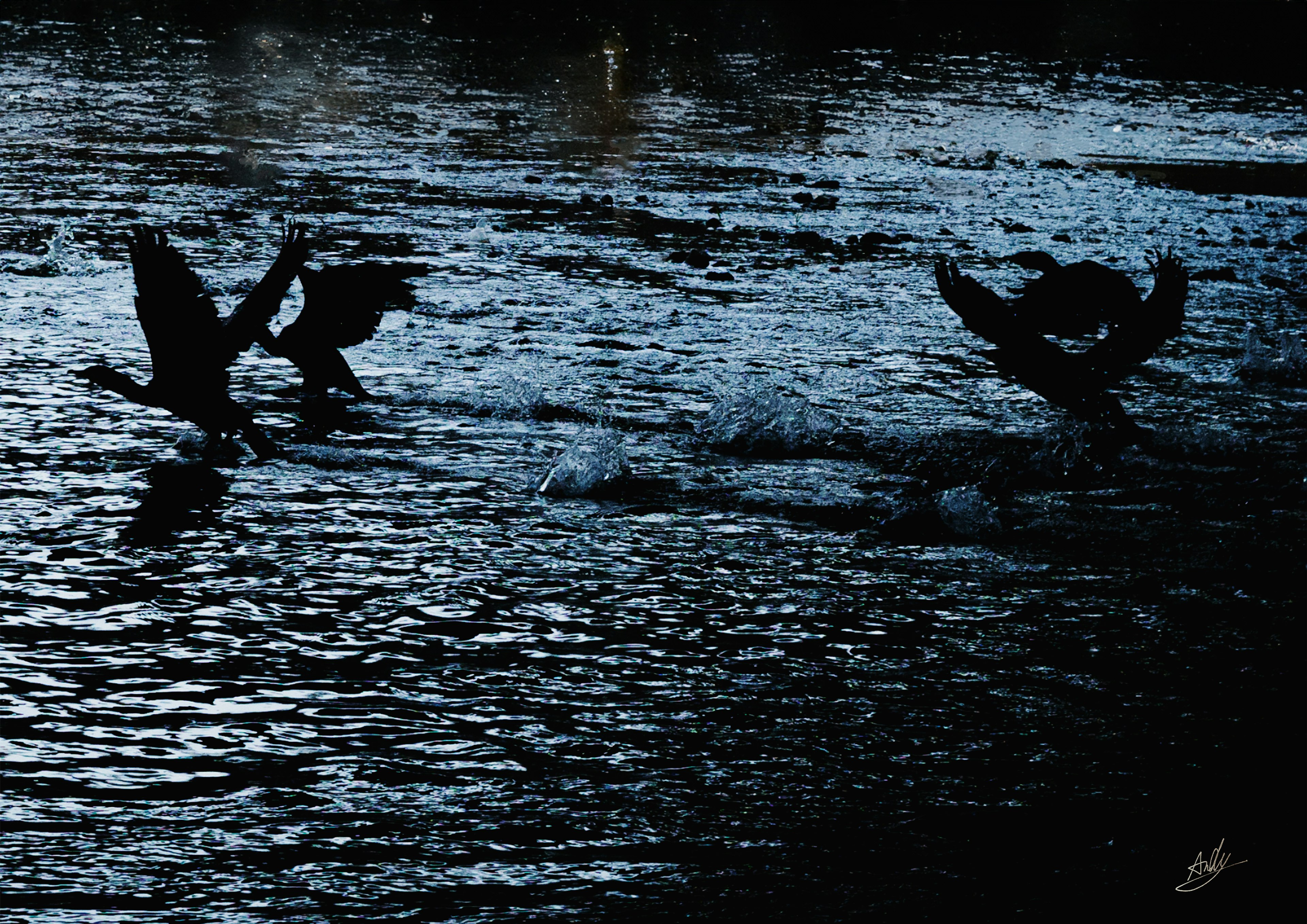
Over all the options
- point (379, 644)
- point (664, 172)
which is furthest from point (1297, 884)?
point (664, 172)

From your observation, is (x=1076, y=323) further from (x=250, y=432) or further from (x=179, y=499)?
(x=179, y=499)

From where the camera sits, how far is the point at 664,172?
15508 millimetres

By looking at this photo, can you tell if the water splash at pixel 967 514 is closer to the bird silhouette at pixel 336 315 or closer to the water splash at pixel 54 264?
the bird silhouette at pixel 336 315

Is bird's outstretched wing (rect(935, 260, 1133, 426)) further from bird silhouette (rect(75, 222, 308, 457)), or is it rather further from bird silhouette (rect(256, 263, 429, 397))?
bird silhouette (rect(75, 222, 308, 457))

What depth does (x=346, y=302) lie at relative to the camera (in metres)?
8.12

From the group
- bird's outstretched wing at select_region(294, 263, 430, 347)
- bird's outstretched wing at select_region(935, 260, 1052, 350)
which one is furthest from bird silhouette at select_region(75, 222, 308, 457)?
bird's outstretched wing at select_region(935, 260, 1052, 350)

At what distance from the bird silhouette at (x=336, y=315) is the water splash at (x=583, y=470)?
5.04 ft

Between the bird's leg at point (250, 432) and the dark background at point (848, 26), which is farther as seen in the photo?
the dark background at point (848, 26)

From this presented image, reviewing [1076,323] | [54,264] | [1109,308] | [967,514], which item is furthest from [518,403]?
[54,264]

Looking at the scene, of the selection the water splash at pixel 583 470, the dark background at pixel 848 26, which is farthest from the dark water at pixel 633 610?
the dark background at pixel 848 26

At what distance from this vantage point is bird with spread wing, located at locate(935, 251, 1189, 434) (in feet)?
24.8

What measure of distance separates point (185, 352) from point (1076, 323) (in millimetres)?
4290

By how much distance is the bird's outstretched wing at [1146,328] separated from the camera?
8102mm

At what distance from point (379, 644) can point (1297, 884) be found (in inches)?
106
